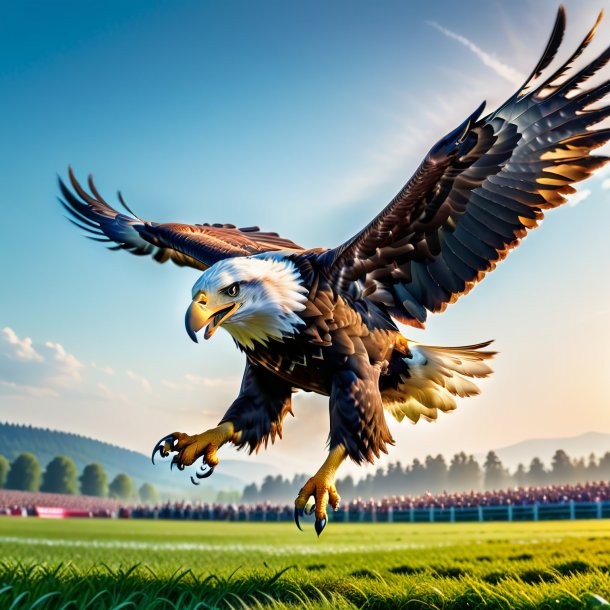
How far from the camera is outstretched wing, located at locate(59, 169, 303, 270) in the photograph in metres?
6.00

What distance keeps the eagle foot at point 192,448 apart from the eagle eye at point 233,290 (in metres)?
1.15

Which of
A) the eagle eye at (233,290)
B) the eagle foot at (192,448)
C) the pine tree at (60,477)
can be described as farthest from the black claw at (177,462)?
the pine tree at (60,477)

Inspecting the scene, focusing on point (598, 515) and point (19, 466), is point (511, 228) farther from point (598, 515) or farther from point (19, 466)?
point (19, 466)

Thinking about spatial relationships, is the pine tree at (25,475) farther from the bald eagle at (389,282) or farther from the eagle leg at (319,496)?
the eagle leg at (319,496)

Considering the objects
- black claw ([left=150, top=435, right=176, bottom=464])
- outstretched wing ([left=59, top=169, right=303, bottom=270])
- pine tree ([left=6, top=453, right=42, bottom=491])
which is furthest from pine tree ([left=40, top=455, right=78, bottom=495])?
black claw ([left=150, top=435, right=176, bottom=464])

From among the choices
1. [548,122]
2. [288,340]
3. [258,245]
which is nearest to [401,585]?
[288,340]

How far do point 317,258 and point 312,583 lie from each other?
101 inches

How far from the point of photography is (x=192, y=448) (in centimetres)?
481

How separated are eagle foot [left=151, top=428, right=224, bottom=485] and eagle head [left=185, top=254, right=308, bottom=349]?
0.78 m

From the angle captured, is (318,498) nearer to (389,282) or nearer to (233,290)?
(233,290)

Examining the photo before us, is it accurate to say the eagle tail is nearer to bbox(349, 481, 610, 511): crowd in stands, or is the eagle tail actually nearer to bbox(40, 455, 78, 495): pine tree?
bbox(349, 481, 610, 511): crowd in stands

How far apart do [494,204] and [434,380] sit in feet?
4.79

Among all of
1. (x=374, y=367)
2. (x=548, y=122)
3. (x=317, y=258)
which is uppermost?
(x=548, y=122)

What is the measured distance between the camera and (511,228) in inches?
196
